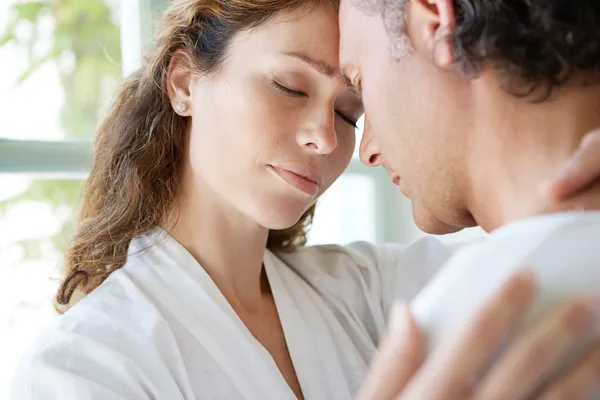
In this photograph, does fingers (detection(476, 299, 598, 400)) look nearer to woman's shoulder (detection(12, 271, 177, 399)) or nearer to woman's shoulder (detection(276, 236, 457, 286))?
woman's shoulder (detection(12, 271, 177, 399))

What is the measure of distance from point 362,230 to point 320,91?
4.46ft

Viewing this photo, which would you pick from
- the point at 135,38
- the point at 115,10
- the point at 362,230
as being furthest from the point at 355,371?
the point at 362,230

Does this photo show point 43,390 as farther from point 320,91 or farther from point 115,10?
point 115,10

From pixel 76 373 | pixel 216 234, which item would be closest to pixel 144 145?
pixel 216 234

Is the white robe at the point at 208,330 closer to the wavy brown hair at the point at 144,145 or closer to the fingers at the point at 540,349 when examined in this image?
the wavy brown hair at the point at 144,145

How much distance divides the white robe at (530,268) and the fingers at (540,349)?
2 cm

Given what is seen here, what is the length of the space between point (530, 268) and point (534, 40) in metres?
Result: 0.25

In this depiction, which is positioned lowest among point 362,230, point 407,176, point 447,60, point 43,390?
point 362,230

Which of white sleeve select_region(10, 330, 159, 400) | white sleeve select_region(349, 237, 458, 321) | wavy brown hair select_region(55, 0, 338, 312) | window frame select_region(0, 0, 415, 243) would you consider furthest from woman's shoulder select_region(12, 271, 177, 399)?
white sleeve select_region(349, 237, 458, 321)

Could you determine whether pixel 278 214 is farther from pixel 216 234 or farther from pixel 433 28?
pixel 433 28

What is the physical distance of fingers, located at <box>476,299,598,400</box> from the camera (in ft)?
1.72

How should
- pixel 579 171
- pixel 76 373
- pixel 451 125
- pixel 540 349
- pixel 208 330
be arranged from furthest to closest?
1. pixel 208 330
2. pixel 76 373
3. pixel 451 125
4. pixel 579 171
5. pixel 540 349

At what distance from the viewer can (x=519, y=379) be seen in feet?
1.73

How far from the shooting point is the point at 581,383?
0.53m
